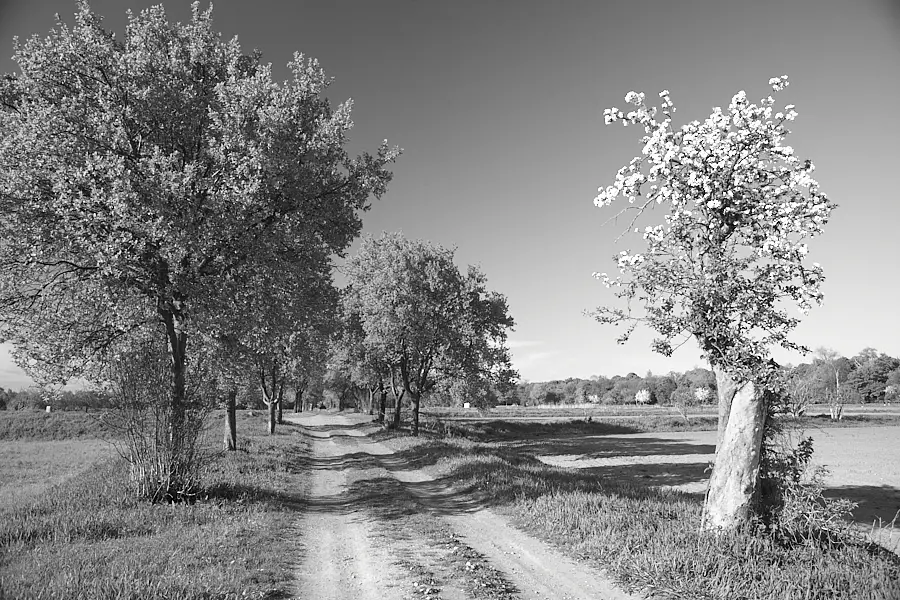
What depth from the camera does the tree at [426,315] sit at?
36.5 metres

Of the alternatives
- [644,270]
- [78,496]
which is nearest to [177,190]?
[78,496]

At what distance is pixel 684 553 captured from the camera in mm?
8047

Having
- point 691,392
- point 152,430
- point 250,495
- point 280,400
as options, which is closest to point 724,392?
point 250,495

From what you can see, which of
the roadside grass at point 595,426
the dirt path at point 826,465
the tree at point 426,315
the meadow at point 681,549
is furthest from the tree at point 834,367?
the meadow at point 681,549

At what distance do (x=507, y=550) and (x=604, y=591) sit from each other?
92.8 inches

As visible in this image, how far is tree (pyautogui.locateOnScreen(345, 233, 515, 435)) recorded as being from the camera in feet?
120

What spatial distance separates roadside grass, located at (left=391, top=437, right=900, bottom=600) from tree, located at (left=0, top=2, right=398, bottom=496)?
10145 millimetres

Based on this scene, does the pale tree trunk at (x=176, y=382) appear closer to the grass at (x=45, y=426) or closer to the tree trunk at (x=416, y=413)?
the tree trunk at (x=416, y=413)

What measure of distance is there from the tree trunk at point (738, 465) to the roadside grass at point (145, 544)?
7570 millimetres

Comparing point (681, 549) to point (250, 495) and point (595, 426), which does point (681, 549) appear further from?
point (595, 426)

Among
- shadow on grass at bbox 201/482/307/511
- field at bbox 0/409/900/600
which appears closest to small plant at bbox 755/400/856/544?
field at bbox 0/409/900/600

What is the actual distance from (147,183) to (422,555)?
11476 mm

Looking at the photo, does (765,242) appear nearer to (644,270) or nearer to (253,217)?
(644,270)

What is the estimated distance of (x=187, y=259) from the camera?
15414 mm
